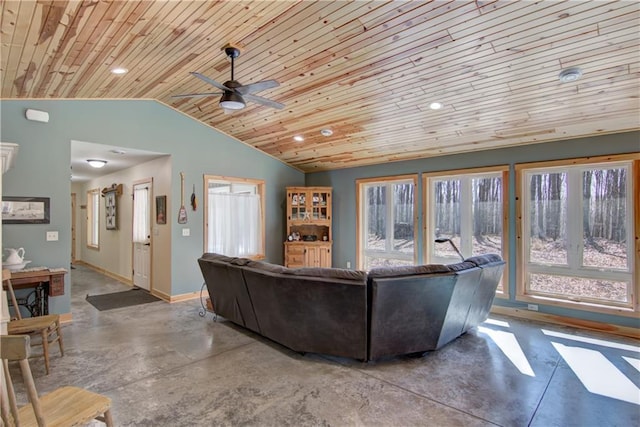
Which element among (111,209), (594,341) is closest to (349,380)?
(594,341)

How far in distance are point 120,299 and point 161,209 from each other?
163 cm

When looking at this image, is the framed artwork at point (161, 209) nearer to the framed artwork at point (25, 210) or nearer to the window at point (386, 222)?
the framed artwork at point (25, 210)

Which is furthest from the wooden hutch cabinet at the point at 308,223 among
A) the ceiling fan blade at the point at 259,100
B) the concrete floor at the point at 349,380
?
the ceiling fan blade at the point at 259,100

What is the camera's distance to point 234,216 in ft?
21.2

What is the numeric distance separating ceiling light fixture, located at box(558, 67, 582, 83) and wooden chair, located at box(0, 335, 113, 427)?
4.41m

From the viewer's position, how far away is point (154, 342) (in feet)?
12.5

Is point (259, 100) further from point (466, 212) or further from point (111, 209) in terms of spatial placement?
point (111, 209)

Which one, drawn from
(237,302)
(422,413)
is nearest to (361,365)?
(422,413)

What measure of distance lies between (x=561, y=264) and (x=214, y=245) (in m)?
5.39

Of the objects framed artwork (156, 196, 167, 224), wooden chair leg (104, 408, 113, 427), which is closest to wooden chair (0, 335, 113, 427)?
wooden chair leg (104, 408, 113, 427)

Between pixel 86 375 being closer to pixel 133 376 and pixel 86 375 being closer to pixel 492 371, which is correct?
pixel 133 376

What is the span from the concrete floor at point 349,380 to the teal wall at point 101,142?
1.37 meters

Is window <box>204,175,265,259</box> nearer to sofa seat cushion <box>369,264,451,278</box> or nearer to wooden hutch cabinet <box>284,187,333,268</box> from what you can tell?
wooden hutch cabinet <box>284,187,333,268</box>

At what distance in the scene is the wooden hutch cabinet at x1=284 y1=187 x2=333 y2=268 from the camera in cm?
690
